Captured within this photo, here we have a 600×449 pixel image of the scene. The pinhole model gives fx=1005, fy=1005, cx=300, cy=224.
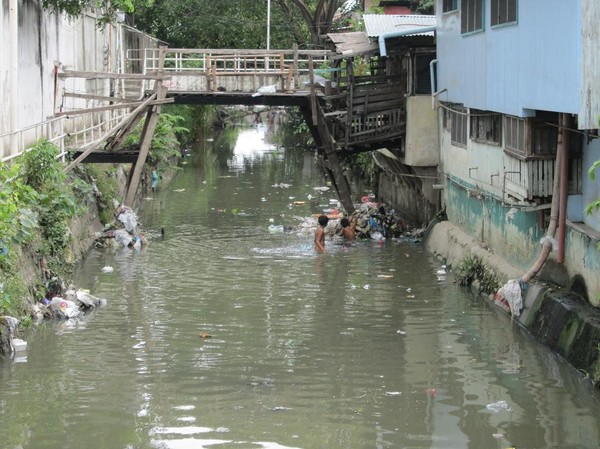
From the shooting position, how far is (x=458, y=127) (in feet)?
63.6

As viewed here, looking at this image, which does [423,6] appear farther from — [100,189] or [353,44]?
[100,189]

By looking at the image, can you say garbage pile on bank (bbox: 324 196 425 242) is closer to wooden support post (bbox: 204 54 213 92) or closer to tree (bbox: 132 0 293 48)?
wooden support post (bbox: 204 54 213 92)

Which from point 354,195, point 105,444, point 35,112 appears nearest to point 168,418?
point 105,444

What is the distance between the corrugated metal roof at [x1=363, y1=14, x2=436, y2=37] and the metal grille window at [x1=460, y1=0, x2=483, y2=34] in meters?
3.08

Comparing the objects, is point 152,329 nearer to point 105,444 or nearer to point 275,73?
point 105,444

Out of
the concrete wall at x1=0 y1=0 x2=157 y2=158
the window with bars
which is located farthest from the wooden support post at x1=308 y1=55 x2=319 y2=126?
the window with bars

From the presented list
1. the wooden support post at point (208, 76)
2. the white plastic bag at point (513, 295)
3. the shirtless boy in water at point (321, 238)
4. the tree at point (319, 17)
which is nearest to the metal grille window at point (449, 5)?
the shirtless boy in water at point (321, 238)

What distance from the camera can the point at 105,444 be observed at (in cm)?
938

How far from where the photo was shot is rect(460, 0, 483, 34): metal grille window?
55.1 ft

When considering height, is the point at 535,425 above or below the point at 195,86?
below

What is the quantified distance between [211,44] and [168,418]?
32916mm

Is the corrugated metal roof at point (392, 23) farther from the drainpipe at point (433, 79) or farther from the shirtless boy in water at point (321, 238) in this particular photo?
the shirtless boy in water at point (321, 238)

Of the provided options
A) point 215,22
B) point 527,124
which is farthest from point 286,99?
point 215,22

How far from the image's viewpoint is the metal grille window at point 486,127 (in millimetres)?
16391
